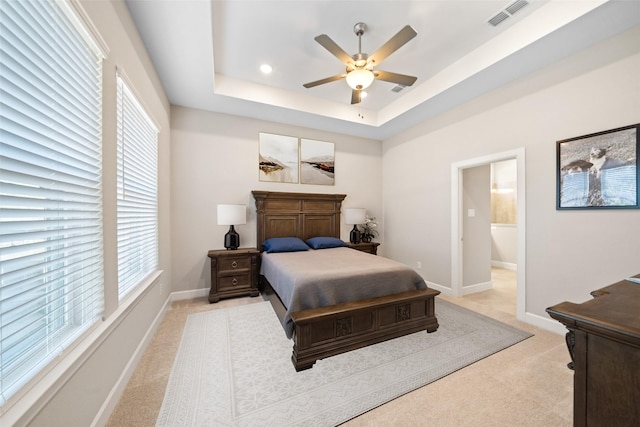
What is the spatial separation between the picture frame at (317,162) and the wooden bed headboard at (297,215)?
0.35 m

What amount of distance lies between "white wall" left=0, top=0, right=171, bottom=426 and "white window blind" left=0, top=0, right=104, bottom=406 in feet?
0.25

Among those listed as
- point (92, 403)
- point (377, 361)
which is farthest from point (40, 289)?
point (377, 361)

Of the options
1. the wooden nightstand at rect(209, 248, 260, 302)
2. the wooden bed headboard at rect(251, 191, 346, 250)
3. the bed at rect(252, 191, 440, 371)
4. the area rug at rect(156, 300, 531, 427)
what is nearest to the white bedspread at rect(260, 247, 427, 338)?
the bed at rect(252, 191, 440, 371)

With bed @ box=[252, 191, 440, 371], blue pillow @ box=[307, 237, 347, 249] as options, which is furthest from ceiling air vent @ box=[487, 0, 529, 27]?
blue pillow @ box=[307, 237, 347, 249]

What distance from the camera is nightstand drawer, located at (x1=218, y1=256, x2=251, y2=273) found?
11.4 ft

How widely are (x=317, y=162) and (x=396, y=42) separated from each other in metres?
2.60

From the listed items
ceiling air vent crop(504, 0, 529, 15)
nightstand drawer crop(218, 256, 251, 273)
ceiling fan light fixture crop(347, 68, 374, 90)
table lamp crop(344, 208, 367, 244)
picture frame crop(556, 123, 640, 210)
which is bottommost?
nightstand drawer crop(218, 256, 251, 273)

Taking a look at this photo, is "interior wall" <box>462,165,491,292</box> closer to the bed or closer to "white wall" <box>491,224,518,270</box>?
the bed

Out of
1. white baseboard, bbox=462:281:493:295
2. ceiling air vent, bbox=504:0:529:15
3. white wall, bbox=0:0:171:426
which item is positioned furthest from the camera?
white baseboard, bbox=462:281:493:295

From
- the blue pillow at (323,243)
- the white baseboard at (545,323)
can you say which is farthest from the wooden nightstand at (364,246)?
the white baseboard at (545,323)

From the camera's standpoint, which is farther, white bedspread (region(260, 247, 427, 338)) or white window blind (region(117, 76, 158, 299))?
white bedspread (region(260, 247, 427, 338))

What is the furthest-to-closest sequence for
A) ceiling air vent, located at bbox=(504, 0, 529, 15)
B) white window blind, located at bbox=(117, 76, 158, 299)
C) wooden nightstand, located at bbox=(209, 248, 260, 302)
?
wooden nightstand, located at bbox=(209, 248, 260, 302)
ceiling air vent, located at bbox=(504, 0, 529, 15)
white window blind, located at bbox=(117, 76, 158, 299)

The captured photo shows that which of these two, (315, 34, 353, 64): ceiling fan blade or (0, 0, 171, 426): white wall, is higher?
(315, 34, 353, 64): ceiling fan blade

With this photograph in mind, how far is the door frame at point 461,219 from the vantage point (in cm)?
282
